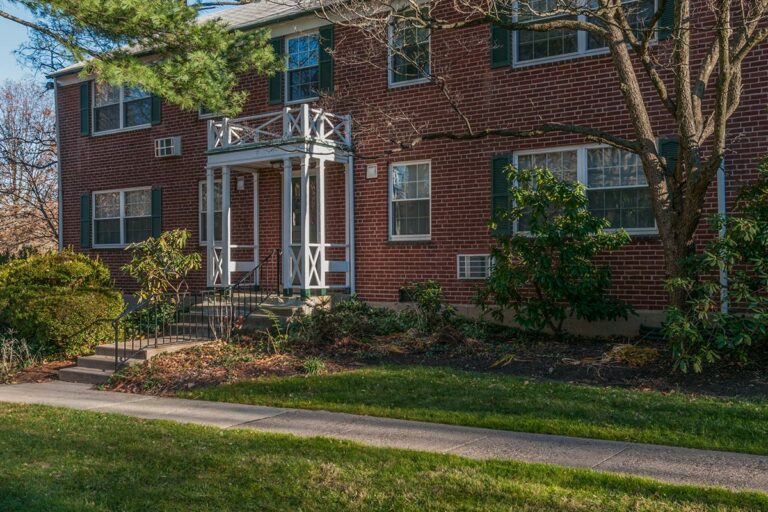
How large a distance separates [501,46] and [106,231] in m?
10.9

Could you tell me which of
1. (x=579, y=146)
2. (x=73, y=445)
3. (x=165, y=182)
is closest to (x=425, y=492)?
(x=73, y=445)

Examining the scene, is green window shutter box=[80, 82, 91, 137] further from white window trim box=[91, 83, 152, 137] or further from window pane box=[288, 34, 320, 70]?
window pane box=[288, 34, 320, 70]

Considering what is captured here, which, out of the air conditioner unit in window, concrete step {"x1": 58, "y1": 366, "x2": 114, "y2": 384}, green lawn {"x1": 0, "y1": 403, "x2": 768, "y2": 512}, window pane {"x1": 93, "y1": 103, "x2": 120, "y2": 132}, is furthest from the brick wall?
green lawn {"x1": 0, "y1": 403, "x2": 768, "y2": 512}

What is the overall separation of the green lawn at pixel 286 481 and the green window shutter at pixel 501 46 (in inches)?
324

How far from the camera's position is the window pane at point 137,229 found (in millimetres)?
17641

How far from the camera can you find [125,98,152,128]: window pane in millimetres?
17734

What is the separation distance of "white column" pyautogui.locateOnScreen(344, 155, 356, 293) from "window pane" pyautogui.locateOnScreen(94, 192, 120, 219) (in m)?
7.01

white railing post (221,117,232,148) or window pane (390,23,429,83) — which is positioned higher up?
window pane (390,23,429,83)

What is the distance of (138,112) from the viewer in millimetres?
17938

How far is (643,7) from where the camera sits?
38.0 ft

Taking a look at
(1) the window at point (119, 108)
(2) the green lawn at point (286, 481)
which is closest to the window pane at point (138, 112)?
(1) the window at point (119, 108)

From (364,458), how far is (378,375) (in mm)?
3367

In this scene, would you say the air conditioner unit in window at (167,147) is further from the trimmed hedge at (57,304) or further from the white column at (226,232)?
the trimmed hedge at (57,304)

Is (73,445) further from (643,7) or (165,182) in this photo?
(165,182)
